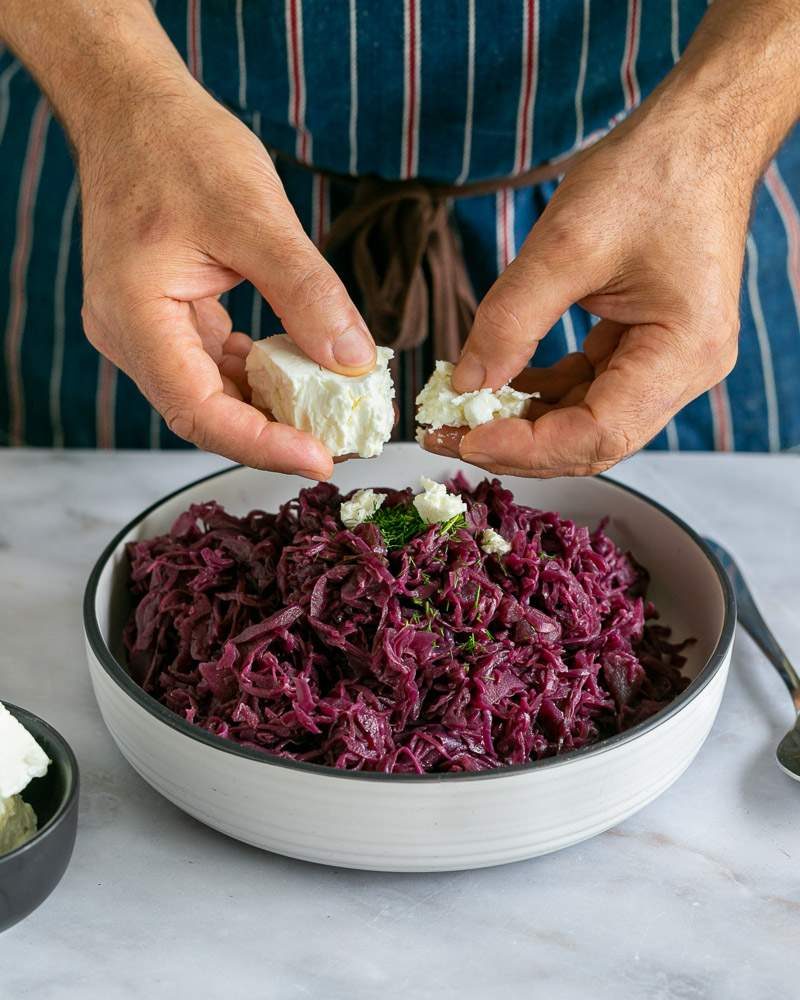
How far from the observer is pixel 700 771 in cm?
191

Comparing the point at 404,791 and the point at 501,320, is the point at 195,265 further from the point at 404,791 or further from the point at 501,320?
the point at 404,791

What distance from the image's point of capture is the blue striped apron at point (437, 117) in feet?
8.69

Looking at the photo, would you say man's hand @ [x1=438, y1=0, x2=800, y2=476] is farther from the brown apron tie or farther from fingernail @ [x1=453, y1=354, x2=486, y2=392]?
the brown apron tie

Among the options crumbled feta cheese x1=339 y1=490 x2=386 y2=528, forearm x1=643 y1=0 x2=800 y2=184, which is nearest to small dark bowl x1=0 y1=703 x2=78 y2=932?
crumbled feta cheese x1=339 y1=490 x2=386 y2=528

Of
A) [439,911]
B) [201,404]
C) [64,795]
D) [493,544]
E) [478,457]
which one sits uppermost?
[201,404]

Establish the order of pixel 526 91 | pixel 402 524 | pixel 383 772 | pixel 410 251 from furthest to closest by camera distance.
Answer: pixel 410 251 → pixel 526 91 → pixel 402 524 → pixel 383 772

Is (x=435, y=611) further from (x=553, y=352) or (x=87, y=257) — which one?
(x=553, y=352)

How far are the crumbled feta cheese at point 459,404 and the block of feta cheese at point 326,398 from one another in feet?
0.28

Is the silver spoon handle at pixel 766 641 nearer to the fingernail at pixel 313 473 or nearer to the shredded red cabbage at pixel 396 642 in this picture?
the shredded red cabbage at pixel 396 642

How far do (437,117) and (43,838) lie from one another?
6.42 ft

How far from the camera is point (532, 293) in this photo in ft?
5.79

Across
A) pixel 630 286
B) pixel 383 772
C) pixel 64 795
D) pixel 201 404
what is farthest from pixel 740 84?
pixel 64 795

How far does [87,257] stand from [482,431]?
70 cm

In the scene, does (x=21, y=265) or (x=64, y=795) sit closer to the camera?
(x=64, y=795)
